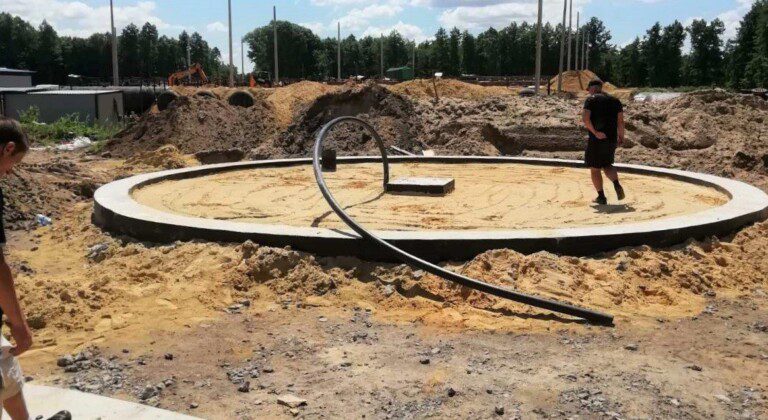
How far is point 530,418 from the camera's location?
3566mm

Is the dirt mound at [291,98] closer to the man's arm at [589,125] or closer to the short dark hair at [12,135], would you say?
the man's arm at [589,125]

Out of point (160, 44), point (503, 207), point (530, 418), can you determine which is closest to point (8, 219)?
point (503, 207)

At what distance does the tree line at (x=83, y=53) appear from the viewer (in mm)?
86125

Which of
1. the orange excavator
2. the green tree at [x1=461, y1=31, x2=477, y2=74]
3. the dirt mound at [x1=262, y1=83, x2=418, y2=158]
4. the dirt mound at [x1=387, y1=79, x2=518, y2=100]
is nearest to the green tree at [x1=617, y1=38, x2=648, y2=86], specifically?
the green tree at [x1=461, y1=31, x2=477, y2=74]

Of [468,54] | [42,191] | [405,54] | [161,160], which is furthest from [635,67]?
[42,191]

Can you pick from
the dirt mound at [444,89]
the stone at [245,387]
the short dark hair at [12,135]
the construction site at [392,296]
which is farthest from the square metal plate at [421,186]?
the dirt mound at [444,89]

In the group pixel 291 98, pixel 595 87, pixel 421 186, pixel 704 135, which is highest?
pixel 291 98

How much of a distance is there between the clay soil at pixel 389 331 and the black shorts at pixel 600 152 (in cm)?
183

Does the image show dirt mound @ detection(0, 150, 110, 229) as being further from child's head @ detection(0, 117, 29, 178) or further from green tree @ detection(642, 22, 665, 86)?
green tree @ detection(642, 22, 665, 86)

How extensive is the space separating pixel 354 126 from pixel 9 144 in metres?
15.8

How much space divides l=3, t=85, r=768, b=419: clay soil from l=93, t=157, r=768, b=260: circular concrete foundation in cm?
17

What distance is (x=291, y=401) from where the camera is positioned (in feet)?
12.4

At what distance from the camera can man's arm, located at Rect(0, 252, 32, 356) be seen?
2.65 metres

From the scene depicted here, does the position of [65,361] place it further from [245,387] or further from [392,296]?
[392,296]
